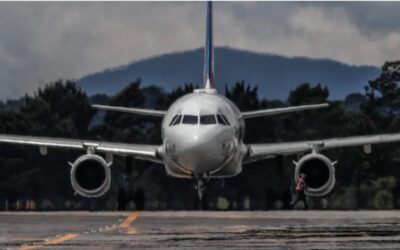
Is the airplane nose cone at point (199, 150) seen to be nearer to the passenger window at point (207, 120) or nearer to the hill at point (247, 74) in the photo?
the passenger window at point (207, 120)

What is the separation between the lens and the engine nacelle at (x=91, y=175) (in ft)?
147

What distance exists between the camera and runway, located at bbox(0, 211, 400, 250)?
1984 centimetres

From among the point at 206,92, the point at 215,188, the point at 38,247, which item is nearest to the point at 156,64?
the point at 215,188

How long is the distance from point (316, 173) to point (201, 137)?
4973mm

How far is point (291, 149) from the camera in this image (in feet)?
155

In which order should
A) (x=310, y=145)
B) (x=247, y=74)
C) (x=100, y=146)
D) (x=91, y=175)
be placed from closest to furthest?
1. (x=91, y=175)
2. (x=310, y=145)
3. (x=100, y=146)
4. (x=247, y=74)

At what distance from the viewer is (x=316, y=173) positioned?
4512cm

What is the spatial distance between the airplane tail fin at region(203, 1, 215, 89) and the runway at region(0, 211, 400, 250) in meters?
22.2

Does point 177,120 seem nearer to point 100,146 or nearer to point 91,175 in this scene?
point 91,175

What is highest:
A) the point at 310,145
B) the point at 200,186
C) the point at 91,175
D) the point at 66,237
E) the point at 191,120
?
the point at 191,120

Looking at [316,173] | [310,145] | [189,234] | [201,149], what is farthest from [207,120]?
[189,234]

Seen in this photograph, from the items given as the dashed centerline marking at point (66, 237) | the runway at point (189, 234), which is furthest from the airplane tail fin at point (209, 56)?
the dashed centerline marking at point (66, 237)

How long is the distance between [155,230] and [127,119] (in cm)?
6444

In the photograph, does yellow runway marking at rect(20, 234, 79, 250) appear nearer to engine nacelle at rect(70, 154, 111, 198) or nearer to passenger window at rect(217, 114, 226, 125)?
passenger window at rect(217, 114, 226, 125)
